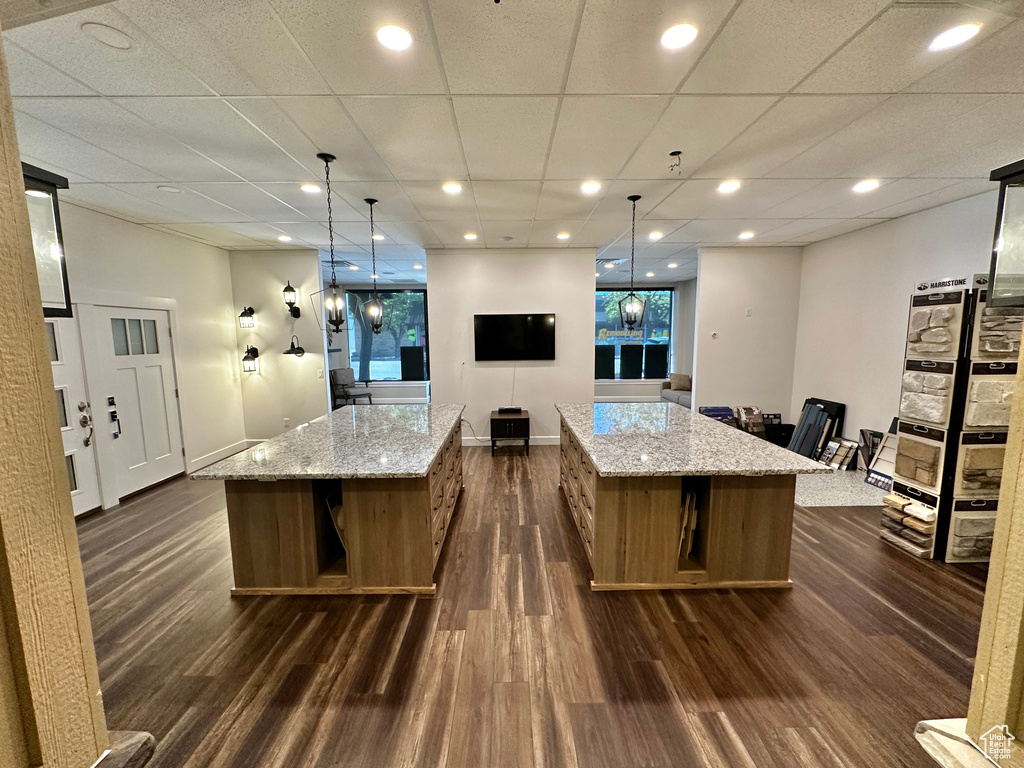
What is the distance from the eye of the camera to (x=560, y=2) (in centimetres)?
149

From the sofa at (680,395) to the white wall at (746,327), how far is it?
3.19 ft

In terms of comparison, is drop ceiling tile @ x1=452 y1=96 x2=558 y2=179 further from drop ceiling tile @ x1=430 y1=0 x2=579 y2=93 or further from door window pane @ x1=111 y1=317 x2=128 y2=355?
door window pane @ x1=111 y1=317 x2=128 y2=355

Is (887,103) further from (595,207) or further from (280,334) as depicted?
(280,334)

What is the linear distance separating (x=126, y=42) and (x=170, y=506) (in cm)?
380

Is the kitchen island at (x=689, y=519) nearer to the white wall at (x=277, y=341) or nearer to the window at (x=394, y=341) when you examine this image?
the white wall at (x=277, y=341)

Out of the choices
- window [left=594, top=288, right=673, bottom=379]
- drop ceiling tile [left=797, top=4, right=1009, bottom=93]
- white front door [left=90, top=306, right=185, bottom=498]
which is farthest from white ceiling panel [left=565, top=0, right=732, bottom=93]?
window [left=594, top=288, right=673, bottom=379]

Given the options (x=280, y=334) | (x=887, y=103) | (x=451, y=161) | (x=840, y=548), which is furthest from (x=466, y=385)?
(x=887, y=103)

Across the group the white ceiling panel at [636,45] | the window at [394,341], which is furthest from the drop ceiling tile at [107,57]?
the window at [394,341]

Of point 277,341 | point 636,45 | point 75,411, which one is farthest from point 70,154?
point 636,45

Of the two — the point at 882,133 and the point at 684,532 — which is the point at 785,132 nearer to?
the point at 882,133

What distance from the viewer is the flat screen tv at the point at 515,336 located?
5.66m

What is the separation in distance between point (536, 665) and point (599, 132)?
9.49 feet

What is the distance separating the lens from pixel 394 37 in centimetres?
164

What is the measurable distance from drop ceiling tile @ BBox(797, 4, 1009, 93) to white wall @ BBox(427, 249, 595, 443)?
369cm
